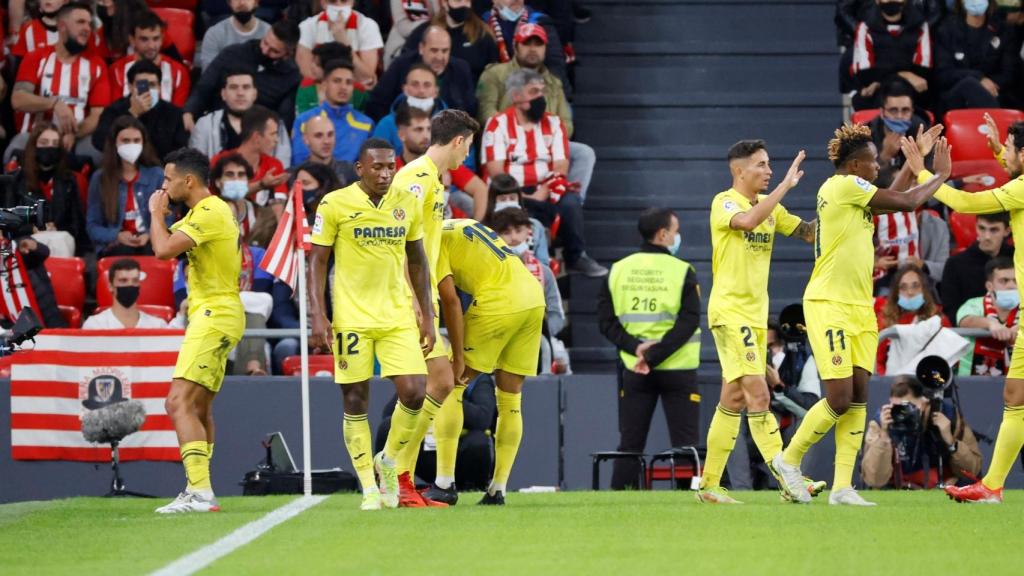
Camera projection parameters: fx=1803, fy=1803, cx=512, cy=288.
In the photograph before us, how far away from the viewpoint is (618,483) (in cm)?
1439

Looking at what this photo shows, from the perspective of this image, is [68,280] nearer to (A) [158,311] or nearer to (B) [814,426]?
(A) [158,311]

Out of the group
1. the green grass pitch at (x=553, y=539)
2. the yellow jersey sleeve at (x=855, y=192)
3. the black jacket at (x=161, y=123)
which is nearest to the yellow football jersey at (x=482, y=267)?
the green grass pitch at (x=553, y=539)

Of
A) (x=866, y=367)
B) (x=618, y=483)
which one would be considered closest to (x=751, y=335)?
(x=866, y=367)

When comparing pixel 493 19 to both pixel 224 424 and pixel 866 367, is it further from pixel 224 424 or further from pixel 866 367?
pixel 866 367

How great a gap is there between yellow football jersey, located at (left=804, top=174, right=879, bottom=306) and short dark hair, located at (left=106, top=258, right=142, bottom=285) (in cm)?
655

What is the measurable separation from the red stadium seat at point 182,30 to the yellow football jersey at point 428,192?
356 inches

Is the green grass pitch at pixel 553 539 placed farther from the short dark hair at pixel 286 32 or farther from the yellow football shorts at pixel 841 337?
the short dark hair at pixel 286 32

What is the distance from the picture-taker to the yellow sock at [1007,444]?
11156 millimetres

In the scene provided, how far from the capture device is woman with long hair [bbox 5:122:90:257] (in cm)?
1694

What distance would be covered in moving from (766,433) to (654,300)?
3031mm

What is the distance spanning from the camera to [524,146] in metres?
17.4

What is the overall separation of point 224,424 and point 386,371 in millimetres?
4697

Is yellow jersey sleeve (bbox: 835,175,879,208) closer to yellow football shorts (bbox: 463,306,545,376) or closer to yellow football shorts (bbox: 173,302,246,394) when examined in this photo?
yellow football shorts (bbox: 463,306,545,376)

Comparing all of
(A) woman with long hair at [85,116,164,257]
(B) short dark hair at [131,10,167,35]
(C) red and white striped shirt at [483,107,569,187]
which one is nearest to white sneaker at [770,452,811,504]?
(C) red and white striped shirt at [483,107,569,187]
